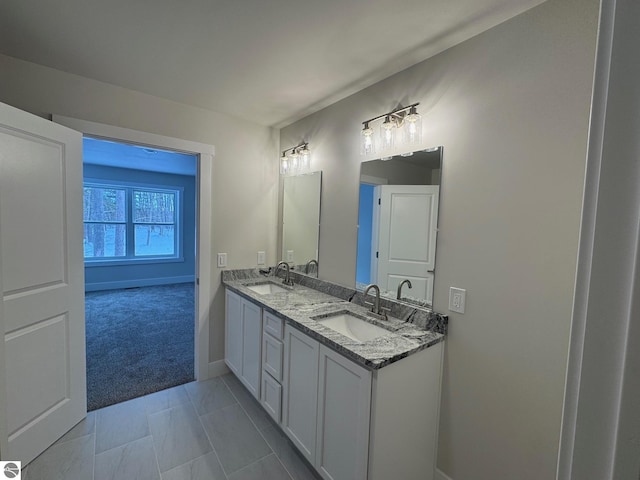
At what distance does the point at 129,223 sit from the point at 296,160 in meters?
4.87

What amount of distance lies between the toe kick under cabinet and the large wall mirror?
46cm

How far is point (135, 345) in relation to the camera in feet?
10.7

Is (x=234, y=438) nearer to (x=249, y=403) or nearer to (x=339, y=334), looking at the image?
(x=249, y=403)

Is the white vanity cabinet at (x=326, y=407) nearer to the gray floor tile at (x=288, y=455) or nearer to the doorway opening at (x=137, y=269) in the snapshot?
the gray floor tile at (x=288, y=455)

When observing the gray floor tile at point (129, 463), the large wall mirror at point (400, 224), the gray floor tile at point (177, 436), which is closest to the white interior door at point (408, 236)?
the large wall mirror at point (400, 224)

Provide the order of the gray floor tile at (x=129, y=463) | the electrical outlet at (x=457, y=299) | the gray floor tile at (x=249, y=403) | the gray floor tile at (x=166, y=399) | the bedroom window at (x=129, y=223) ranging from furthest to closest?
the bedroom window at (x=129, y=223)
the gray floor tile at (x=166, y=399)
the gray floor tile at (x=249, y=403)
the gray floor tile at (x=129, y=463)
the electrical outlet at (x=457, y=299)

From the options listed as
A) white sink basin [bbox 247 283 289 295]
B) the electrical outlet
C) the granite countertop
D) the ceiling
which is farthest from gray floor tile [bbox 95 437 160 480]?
the ceiling

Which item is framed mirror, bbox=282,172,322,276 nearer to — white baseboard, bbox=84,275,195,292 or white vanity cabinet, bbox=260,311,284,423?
white vanity cabinet, bbox=260,311,284,423

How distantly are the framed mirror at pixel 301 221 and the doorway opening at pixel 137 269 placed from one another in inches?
39.6

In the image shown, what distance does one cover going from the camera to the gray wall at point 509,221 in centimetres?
123

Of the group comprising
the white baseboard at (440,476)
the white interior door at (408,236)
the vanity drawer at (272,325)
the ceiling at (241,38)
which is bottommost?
the white baseboard at (440,476)

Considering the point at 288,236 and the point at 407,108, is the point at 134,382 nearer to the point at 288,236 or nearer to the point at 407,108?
the point at 288,236

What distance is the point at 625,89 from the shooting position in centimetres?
31

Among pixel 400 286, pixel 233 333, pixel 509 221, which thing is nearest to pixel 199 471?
pixel 233 333
